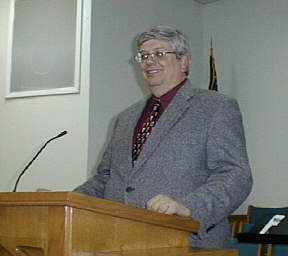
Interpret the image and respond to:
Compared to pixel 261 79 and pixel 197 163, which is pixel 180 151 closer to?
pixel 197 163

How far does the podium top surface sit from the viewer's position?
1203 millimetres

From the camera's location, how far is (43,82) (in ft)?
16.2

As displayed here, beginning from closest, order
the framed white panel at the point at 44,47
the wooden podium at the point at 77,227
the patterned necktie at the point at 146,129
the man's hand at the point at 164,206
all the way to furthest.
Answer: the wooden podium at the point at 77,227
the man's hand at the point at 164,206
the patterned necktie at the point at 146,129
the framed white panel at the point at 44,47

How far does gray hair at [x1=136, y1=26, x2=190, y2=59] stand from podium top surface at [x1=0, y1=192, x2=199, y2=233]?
0.89 metres

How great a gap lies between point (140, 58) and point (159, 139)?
390 mm

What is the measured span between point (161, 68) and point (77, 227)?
1.12 metres

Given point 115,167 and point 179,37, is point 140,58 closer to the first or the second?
point 179,37

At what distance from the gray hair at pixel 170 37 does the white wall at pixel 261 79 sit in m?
3.57

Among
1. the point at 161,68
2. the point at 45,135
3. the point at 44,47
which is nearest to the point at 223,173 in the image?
the point at 161,68

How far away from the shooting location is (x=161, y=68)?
2238mm

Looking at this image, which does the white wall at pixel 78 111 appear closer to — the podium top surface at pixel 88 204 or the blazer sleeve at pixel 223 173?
the blazer sleeve at pixel 223 173

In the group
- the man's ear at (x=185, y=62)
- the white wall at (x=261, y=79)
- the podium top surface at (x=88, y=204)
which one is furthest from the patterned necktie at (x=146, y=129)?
the white wall at (x=261, y=79)

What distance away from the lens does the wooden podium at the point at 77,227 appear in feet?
3.92

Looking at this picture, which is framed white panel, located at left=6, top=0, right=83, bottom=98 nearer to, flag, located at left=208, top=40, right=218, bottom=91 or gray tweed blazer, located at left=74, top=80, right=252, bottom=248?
flag, located at left=208, top=40, right=218, bottom=91
